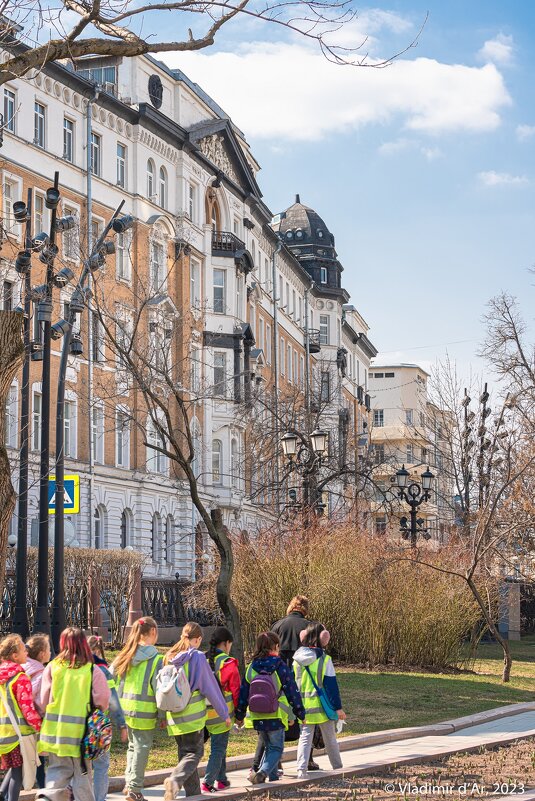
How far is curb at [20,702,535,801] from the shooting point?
37.8 feet

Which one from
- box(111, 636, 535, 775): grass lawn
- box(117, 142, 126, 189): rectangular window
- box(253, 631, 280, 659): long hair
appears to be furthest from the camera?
box(117, 142, 126, 189): rectangular window

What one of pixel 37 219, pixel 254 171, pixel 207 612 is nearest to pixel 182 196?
pixel 37 219

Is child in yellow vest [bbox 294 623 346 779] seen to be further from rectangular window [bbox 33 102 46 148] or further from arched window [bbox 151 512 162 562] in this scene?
arched window [bbox 151 512 162 562]

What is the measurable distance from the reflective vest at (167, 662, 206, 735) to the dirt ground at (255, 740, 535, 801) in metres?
1.11

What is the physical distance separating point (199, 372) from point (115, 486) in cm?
731

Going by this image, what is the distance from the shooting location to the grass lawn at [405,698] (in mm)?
14297

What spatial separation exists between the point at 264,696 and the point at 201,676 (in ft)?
3.77

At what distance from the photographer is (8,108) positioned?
4050cm

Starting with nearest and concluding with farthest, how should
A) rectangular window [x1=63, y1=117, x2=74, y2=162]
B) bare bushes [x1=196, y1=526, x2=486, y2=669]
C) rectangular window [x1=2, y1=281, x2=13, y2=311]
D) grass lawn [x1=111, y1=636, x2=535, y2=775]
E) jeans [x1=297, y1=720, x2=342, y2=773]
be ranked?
jeans [x1=297, y1=720, x2=342, y2=773]
grass lawn [x1=111, y1=636, x2=535, y2=775]
rectangular window [x1=2, y1=281, x2=13, y2=311]
bare bushes [x1=196, y1=526, x2=486, y2=669]
rectangular window [x1=63, y1=117, x2=74, y2=162]

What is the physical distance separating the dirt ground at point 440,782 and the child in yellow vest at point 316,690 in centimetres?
43

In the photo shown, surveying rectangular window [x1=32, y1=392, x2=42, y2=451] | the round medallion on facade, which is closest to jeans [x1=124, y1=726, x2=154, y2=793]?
rectangular window [x1=32, y1=392, x2=42, y2=451]

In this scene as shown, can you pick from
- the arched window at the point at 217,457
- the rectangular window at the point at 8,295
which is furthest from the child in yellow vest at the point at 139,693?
the arched window at the point at 217,457

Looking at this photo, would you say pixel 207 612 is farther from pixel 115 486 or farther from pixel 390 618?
pixel 115 486

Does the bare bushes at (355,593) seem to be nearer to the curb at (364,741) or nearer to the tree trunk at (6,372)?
the curb at (364,741)
